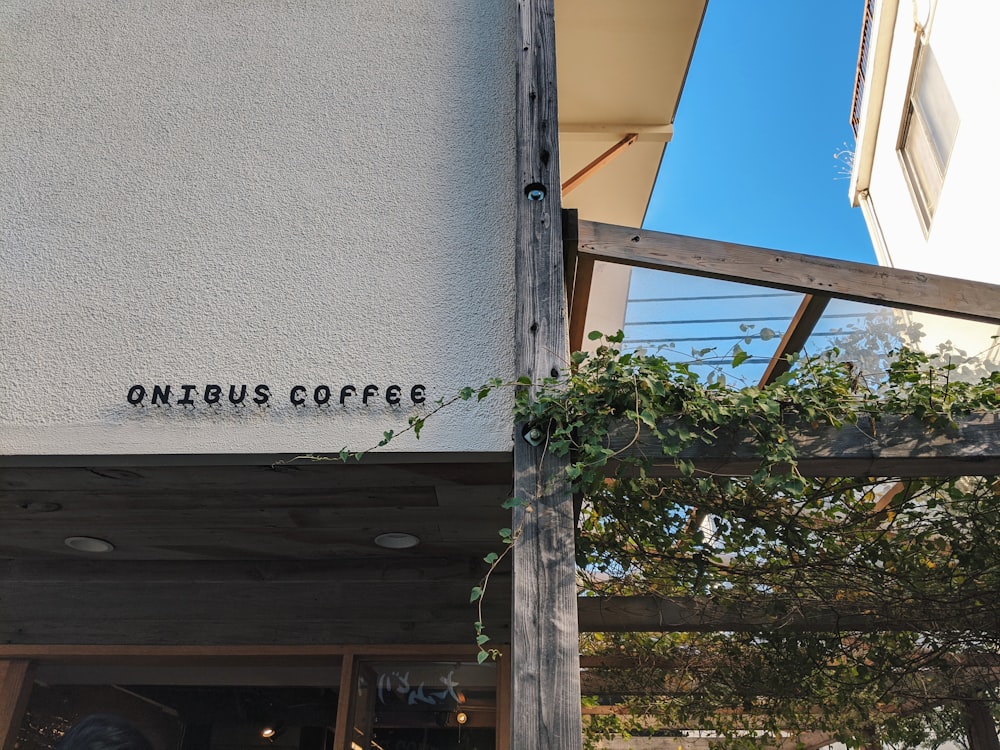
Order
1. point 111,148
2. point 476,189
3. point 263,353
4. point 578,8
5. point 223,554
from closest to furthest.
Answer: point 263,353 → point 476,189 → point 111,148 → point 223,554 → point 578,8

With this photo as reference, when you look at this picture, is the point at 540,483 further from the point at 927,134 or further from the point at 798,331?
the point at 927,134

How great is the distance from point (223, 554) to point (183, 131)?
174 centimetres

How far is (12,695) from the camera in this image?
4004 mm

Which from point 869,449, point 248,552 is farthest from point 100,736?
point 869,449

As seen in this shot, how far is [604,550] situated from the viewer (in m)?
3.47

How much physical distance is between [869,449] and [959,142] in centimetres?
418

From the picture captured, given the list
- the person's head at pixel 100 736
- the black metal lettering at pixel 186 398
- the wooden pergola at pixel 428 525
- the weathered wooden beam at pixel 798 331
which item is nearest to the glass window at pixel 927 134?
the wooden pergola at pixel 428 525

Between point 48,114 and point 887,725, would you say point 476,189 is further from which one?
point 887,725

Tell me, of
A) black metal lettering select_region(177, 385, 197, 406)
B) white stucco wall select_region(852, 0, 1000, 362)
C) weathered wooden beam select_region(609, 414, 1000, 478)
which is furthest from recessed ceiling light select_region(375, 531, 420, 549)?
white stucco wall select_region(852, 0, 1000, 362)

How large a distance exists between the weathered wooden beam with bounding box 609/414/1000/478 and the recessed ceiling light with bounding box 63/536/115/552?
226 centimetres

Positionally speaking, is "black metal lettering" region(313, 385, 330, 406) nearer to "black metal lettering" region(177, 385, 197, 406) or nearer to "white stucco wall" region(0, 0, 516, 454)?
"white stucco wall" region(0, 0, 516, 454)

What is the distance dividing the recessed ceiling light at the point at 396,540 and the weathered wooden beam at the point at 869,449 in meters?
1.28

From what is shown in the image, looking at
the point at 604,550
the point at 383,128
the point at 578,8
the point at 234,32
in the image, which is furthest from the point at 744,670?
the point at 234,32

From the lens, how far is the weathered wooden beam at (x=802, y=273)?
2.64 metres
